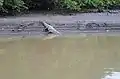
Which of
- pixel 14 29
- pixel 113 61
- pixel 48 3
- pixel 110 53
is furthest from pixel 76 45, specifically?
pixel 48 3

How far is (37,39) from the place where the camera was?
12.7 metres

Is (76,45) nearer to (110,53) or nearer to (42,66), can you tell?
(110,53)

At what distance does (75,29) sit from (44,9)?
11.4ft

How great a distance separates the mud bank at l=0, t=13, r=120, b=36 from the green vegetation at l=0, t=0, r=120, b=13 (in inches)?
23.1

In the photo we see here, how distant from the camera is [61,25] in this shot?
14.5 metres

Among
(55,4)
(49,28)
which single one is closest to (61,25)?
(49,28)

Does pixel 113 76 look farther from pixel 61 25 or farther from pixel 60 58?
pixel 61 25

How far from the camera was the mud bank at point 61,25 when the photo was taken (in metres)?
13.8

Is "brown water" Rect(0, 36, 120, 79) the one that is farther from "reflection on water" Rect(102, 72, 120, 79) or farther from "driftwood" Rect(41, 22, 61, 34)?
"driftwood" Rect(41, 22, 61, 34)

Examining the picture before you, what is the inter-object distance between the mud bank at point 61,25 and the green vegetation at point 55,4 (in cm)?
59

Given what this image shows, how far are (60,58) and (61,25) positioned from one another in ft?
15.8

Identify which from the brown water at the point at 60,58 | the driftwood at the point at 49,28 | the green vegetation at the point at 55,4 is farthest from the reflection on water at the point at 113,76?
the green vegetation at the point at 55,4

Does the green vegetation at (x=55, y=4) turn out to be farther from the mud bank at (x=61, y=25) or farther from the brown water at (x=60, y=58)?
the brown water at (x=60, y=58)

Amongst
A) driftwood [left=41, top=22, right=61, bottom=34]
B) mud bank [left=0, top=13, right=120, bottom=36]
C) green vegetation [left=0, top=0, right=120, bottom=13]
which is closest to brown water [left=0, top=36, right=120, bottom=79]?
driftwood [left=41, top=22, right=61, bottom=34]
